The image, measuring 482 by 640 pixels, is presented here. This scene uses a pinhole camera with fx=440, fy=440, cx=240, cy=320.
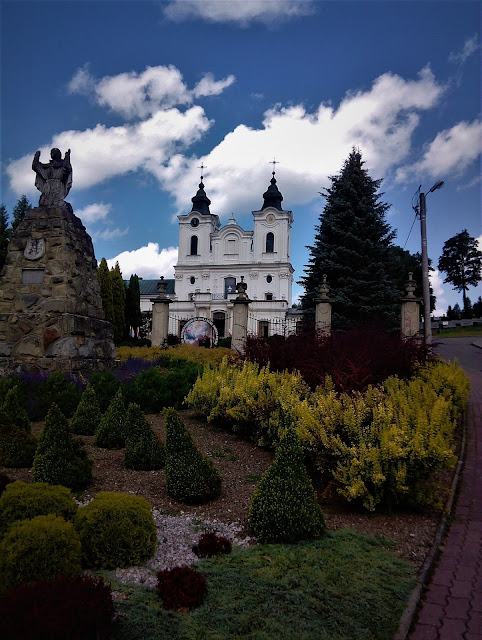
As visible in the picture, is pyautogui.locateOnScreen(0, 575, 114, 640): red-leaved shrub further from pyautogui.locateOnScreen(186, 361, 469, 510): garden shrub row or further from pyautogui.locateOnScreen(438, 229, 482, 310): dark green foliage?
pyautogui.locateOnScreen(438, 229, 482, 310): dark green foliage

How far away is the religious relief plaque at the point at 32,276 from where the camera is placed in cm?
884

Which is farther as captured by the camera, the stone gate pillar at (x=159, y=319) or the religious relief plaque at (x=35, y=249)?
the stone gate pillar at (x=159, y=319)

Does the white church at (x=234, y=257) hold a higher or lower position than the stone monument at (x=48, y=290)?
higher

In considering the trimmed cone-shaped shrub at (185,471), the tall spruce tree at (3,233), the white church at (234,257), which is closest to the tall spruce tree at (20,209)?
the tall spruce tree at (3,233)

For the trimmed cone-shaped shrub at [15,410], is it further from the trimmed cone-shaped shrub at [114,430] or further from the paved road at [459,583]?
the paved road at [459,583]

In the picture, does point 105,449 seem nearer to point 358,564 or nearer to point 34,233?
point 358,564

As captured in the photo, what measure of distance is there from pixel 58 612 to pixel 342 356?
19.3ft

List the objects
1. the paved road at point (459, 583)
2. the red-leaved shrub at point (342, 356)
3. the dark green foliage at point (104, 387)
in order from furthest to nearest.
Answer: the dark green foliage at point (104, 387) → the red-leaved shrub at point (342, 356) → the paved road at point (459, 583)

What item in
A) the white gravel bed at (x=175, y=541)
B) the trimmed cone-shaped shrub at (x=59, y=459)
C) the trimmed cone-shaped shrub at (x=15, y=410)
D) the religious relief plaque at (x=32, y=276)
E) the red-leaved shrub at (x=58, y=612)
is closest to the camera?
the red-leaved shrub at (x=58, y=612)

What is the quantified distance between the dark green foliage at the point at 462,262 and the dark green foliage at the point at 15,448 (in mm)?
61840

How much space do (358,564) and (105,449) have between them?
376 centimetres

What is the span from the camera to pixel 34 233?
8977 millimetres

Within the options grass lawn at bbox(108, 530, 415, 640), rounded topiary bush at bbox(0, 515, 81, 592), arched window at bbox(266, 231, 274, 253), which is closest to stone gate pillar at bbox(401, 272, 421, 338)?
grass lawn at bbox(108, 530, 415, 640)

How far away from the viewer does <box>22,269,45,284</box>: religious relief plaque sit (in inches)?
348
